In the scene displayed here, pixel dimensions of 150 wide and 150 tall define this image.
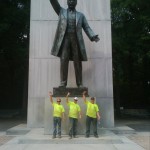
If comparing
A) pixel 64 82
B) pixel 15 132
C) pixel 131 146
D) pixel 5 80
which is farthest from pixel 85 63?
pixel 5 80

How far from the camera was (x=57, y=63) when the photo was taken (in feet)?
51.3

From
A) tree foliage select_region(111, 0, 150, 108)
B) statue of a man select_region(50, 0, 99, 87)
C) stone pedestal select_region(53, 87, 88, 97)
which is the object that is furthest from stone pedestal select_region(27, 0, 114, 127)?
tree foliage select_region(111, 0, 150, 108)

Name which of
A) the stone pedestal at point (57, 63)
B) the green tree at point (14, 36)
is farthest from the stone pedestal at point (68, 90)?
the green tree at point (14, 36)

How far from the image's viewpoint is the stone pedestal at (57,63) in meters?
15.3

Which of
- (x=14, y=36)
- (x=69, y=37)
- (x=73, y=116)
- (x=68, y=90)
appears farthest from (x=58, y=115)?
(x=14, y=36)

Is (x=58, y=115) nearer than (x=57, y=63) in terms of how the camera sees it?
Yes

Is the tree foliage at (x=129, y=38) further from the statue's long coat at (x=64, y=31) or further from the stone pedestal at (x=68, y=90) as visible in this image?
the stone pedestal at (x=68, y=90)

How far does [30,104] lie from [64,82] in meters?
3.88

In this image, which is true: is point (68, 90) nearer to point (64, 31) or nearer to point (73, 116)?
point (73, 116)

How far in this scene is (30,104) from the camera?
15.3 meters

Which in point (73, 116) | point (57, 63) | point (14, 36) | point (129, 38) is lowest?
point (73, 116)

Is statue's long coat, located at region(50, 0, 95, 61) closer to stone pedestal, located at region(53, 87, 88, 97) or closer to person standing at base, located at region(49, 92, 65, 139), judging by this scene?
stone pedestal, located at region(53, 87, 88, 97)

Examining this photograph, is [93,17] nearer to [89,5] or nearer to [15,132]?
[89,5]

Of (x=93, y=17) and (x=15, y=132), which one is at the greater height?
(x=93, y=17)
